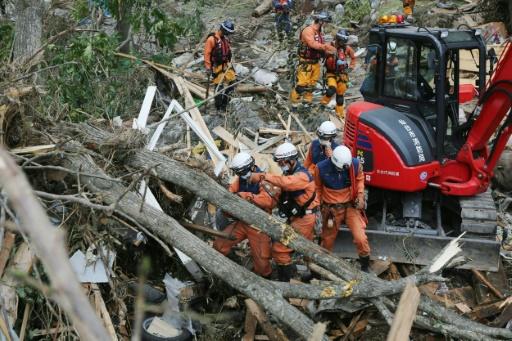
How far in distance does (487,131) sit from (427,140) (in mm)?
650

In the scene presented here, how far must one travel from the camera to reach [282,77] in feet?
45.0

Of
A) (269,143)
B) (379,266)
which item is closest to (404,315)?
(379,266)

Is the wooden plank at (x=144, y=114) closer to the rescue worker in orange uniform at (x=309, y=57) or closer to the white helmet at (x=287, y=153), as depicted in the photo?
the white helmet at (x=287, y=153)

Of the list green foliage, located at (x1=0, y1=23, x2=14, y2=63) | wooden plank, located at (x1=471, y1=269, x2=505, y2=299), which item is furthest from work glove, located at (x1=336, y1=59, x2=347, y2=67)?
green foliage, located at (x1=0, y1=23, x2=14, y2=63)

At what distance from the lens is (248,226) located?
21.6 ft

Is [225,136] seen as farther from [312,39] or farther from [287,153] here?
[287,153]

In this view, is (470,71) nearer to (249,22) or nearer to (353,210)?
(353,210)

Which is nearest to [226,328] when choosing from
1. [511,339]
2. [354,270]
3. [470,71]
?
[354,270]

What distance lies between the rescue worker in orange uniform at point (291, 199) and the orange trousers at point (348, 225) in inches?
9.4

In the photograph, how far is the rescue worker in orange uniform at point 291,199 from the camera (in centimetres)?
656

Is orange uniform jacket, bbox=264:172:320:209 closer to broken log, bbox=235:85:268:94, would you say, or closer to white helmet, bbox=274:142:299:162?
white helmet, bbox=274:142:299:162

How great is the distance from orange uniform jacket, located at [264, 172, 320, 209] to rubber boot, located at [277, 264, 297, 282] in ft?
2.44

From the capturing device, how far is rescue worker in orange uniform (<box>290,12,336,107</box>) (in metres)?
10.6

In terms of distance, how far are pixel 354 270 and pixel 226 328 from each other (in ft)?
4.71
